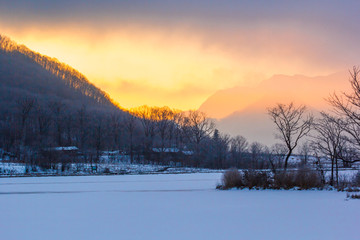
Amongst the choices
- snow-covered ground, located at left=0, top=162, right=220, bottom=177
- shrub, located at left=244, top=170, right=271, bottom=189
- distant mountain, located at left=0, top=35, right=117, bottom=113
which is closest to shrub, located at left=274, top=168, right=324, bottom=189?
shrub, located at left=244, top=170, right=271, bottom=189

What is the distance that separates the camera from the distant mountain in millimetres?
133125

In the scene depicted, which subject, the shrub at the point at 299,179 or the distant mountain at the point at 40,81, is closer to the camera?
the shrub at the point at 299,179

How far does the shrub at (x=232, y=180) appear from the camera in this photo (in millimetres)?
21391

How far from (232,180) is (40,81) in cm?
14634

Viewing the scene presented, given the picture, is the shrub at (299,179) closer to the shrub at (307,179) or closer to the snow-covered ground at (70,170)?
the shrub at (307,179)

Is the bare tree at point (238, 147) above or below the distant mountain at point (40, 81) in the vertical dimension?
below

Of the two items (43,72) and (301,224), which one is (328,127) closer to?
(301,224)

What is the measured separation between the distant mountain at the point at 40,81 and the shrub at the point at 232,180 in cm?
11232

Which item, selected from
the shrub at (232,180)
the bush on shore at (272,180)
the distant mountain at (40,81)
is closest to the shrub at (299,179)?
the bush on shore at (272,180)

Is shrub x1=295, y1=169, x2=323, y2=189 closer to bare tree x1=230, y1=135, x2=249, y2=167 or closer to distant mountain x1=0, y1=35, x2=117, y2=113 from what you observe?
bare tree x1=230, y1=135, x2=249, y2=167

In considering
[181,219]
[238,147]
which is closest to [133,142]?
[238,147]

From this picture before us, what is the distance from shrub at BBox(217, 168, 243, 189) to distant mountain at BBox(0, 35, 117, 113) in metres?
112

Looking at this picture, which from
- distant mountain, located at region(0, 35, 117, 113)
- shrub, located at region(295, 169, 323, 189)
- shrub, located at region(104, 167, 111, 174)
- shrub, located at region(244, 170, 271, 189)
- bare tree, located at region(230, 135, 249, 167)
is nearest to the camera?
shrub, located at region(295, 169, 323, 189)

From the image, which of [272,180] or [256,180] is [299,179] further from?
[256,180]
